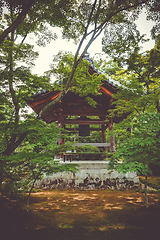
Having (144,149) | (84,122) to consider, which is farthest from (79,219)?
(84,122)

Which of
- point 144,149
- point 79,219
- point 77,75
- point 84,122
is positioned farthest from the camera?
point 84,122

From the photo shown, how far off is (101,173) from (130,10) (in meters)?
5.93

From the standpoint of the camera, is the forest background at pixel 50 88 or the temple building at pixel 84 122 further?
Answer: the temple building at pixel 84 122

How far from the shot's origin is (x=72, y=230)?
2455mm

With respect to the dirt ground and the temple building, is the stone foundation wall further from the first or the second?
the dirt ground

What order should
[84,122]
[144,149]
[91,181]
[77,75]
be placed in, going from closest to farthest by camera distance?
[144,149] < [77,75] < [91,181] < [84,122]

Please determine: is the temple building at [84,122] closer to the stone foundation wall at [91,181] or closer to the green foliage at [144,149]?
the stone foundation wall at [91,181]

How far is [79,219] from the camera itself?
2.95 m

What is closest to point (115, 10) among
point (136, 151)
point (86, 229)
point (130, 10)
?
point (130, 10)

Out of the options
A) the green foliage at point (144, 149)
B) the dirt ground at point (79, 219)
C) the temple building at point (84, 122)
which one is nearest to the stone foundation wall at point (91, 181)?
the temple building at point (84, 122)

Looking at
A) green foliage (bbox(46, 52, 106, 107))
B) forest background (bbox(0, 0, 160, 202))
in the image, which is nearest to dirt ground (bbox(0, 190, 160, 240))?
forest background (bbox(0, 0, 160, 202))

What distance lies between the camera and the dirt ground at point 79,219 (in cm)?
227

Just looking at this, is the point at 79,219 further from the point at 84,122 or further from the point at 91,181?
the point at 84,122

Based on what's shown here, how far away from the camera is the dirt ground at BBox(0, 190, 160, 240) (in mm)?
2273
